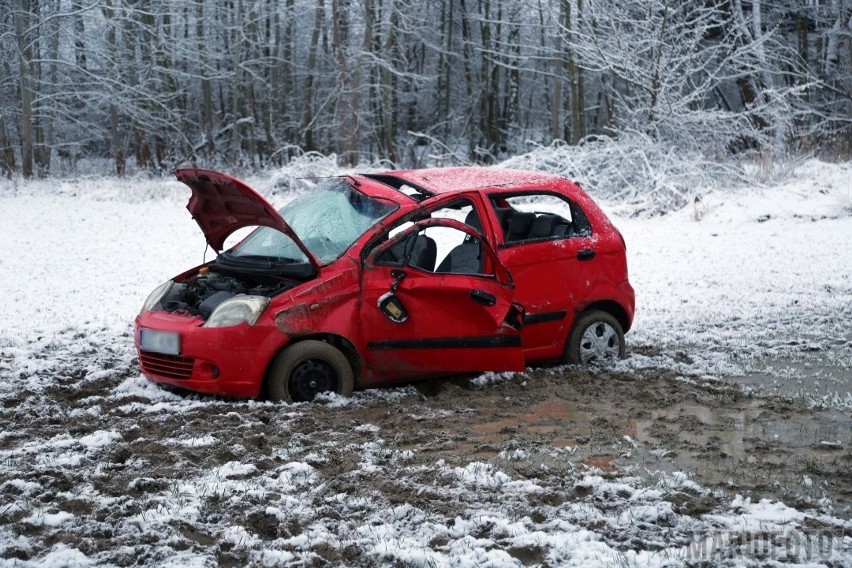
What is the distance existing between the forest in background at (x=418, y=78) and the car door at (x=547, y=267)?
11605 millimetres

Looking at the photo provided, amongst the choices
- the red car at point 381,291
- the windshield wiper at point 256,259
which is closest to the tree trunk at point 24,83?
the windshield wiper at point 256,259

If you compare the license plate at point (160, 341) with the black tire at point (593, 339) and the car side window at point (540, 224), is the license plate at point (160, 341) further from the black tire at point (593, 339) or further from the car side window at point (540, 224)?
the black tire at point (593, 339)

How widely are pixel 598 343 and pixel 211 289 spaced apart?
320 centimetres

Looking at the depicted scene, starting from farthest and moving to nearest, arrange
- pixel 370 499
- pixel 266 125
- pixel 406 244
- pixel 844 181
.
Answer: pixel 266 125 → pixel 844 181 → pixel 406 244 → pixel 370 499

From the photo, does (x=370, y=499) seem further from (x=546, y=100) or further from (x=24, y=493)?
(x=546, y=100)

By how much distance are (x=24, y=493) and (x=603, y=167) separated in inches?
686

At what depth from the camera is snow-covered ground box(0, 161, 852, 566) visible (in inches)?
161

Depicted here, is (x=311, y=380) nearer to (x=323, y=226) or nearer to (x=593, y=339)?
(x=323, y=226)

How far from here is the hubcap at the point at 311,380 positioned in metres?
6.52

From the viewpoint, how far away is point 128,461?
Answer: 527 centimetres

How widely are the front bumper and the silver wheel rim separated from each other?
2.65 m

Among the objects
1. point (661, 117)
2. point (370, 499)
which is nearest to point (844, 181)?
point (661, 117)

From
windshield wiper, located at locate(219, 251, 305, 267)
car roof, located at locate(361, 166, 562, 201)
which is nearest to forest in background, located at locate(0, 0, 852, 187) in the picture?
car roof, located at locate(361, 166, 562, 201)

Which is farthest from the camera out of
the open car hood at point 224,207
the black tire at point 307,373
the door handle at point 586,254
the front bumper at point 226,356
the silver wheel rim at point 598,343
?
the silver wheel rim at point 598,343
